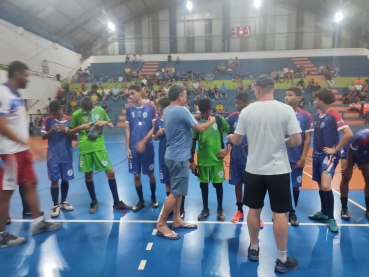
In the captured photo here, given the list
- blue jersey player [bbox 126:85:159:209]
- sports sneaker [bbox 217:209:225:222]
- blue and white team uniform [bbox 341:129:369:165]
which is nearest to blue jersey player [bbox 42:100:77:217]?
blue jersey player [bbox 126:85:159:209]

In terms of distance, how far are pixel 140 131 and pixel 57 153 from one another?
1.38 meters

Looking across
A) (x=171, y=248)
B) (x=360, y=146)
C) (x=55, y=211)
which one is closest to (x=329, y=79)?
(x=360, y=146)

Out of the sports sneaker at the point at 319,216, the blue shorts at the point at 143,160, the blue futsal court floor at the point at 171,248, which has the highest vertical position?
the blue shorts at the point at 143,160

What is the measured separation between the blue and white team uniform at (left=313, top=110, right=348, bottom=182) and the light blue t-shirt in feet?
5.91

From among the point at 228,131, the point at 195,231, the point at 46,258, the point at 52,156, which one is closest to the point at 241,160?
the point at 228,131

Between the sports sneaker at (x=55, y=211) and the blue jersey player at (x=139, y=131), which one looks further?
the blue jersey player at (x=139, y=131)

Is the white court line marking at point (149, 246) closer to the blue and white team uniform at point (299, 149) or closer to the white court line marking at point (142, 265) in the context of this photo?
the white court line marking at point (142, 265)

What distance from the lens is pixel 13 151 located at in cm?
299

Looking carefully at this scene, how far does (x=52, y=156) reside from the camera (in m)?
4.05

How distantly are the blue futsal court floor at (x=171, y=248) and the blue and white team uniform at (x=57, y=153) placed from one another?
670 mm

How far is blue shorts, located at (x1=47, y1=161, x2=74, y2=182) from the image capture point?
404 centimetres

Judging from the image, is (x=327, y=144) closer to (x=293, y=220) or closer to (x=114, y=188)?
(x=293, y=220)

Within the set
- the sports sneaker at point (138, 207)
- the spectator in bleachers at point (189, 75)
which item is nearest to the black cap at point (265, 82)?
the sports sneaker at point (138, 207)

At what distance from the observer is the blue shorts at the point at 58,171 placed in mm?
4039
